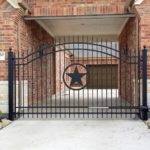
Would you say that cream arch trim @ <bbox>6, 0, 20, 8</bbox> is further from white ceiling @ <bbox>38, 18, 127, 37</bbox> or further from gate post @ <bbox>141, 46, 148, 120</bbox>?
gate post @ <bbox>141, 46, 148, 120</bbox>

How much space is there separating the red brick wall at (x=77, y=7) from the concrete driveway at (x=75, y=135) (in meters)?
3.88

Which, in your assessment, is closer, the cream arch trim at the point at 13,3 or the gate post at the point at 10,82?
the gate post at the point at 10,82

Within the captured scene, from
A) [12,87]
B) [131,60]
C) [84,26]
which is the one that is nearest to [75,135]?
[12,87]

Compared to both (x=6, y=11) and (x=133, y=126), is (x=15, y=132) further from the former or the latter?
(x=6, y=11)

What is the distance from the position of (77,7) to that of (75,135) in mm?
5193

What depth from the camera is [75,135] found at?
21.5ft

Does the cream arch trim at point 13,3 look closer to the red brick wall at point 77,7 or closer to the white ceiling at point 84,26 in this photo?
the red brick wall at point 77,7

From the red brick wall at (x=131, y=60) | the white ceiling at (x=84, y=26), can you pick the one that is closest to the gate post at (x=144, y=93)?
the red brick wall at (x=131, y=60)

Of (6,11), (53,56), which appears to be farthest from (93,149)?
(53,56)

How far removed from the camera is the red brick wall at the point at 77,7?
1031 centimetres

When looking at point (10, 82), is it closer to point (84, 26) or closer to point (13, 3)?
point (13, 3)

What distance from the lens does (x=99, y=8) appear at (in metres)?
10.3

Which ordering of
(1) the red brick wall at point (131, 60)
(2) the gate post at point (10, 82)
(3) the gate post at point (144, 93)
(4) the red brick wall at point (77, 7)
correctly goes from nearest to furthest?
(3) the gate post at point (144, 93)
(2) the gate post at point (10, 82)
(1) the red brick wall at point (131, 60)
(4) the red brick wall at point (77, 7)

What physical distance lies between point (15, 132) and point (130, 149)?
273 centimetres
